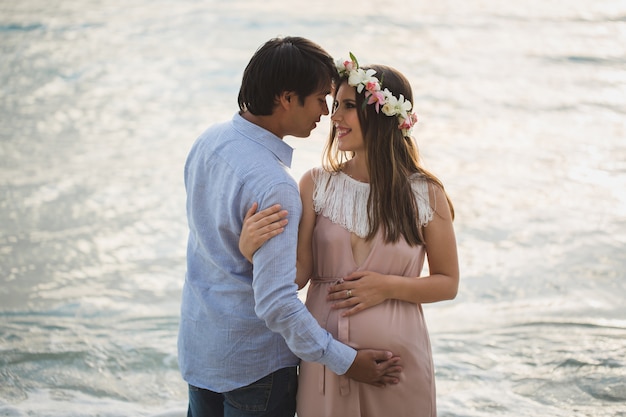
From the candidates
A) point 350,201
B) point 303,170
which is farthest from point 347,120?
point 303,170

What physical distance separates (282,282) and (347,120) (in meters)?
0.71

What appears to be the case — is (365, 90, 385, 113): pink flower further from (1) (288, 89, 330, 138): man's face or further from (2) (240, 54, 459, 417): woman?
(1) (288, 89, 330, 138): man's face

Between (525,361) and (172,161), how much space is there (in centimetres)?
514

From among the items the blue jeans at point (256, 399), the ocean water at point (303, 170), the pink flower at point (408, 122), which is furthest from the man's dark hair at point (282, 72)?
the ocean water at point (303, 170)

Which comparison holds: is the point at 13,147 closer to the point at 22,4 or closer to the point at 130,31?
the point at 130,31

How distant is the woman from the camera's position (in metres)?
2.69

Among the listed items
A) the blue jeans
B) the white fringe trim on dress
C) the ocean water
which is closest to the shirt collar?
the white fringe trim on dress

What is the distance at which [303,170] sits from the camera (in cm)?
830

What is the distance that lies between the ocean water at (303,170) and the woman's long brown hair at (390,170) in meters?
1.89

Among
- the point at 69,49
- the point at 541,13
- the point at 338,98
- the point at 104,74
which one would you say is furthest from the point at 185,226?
the point at 541,13

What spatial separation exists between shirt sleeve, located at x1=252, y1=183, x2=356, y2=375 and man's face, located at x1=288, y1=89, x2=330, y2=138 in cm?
24

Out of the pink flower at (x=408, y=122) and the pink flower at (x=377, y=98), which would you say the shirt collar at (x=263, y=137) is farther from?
the pink flower at (x=408, y=122)

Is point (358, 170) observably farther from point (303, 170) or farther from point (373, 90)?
point (303, 170)

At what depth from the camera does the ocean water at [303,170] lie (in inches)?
188
